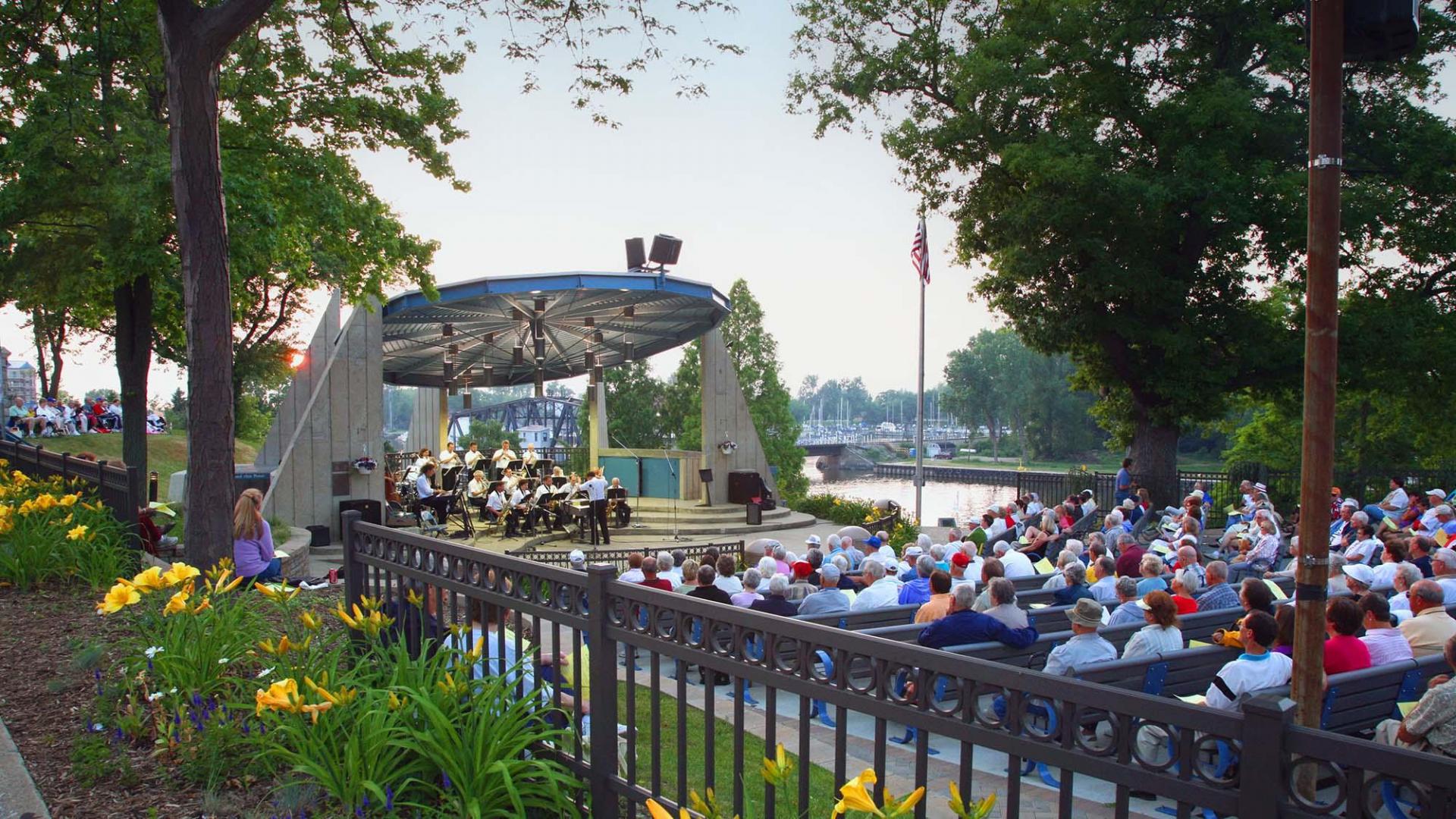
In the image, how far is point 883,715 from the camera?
2557 millimetres

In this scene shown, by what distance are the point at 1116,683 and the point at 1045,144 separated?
61.8 feet

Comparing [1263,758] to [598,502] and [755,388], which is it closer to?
[598,502]

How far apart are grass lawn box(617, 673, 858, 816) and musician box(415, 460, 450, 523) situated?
48.0 ft

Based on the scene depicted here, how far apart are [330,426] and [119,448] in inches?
638

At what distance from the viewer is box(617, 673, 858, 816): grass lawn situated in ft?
16.4

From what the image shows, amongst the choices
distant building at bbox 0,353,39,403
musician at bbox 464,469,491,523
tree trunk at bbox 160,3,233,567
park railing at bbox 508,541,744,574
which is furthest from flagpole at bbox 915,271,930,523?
distant building at bbox 0,353,39,403

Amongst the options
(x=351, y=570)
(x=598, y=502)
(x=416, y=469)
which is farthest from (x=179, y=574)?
(x=416, y=469)

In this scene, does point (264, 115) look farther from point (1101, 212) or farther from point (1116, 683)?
point (1101, 212)

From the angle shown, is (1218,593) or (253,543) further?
(1218,593)

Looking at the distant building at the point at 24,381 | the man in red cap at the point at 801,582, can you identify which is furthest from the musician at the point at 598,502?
the distant building at the point at 24,381

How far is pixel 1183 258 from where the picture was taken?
22984 millimetres

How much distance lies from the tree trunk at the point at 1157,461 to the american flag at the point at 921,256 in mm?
7248

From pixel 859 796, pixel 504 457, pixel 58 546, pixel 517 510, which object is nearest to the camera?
pixel 859 796

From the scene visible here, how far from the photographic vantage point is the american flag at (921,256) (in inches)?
893
